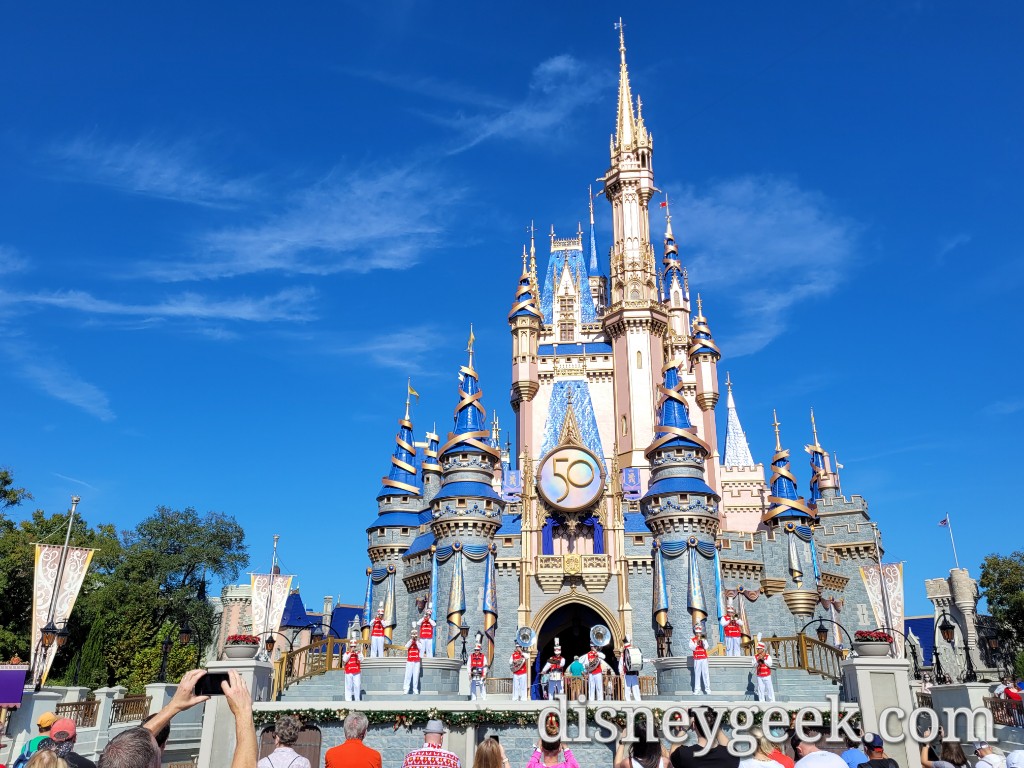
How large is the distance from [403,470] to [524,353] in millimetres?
10973

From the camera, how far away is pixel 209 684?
5.02 m

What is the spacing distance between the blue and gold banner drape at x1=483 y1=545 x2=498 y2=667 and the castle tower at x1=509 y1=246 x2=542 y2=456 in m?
13.0

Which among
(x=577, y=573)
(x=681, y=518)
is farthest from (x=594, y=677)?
(x=681, y=518)

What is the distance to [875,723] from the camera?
16.8 m

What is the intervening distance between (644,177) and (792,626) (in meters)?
29.4

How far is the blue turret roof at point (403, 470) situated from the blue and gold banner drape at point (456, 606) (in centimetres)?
824

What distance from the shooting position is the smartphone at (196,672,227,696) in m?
4.83

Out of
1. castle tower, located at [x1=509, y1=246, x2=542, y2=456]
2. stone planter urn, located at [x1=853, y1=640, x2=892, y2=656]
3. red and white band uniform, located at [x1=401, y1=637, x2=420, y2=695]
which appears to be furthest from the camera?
castle tower, located at [x1=509, y1=246, x2=542, y2=456]

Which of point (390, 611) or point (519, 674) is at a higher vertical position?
point (390, 611)

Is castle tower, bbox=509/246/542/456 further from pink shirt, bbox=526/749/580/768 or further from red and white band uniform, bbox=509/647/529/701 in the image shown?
pink shirt, bbox=526/749/580/768

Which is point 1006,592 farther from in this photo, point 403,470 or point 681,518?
point 403,470

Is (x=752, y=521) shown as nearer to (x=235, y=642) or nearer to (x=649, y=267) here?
(x=649, y=267)

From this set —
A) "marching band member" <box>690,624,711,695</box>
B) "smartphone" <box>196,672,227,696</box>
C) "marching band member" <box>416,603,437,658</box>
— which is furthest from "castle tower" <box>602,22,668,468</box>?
"smartphone" <box>196,672,227,696</box>

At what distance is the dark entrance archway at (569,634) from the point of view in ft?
111
